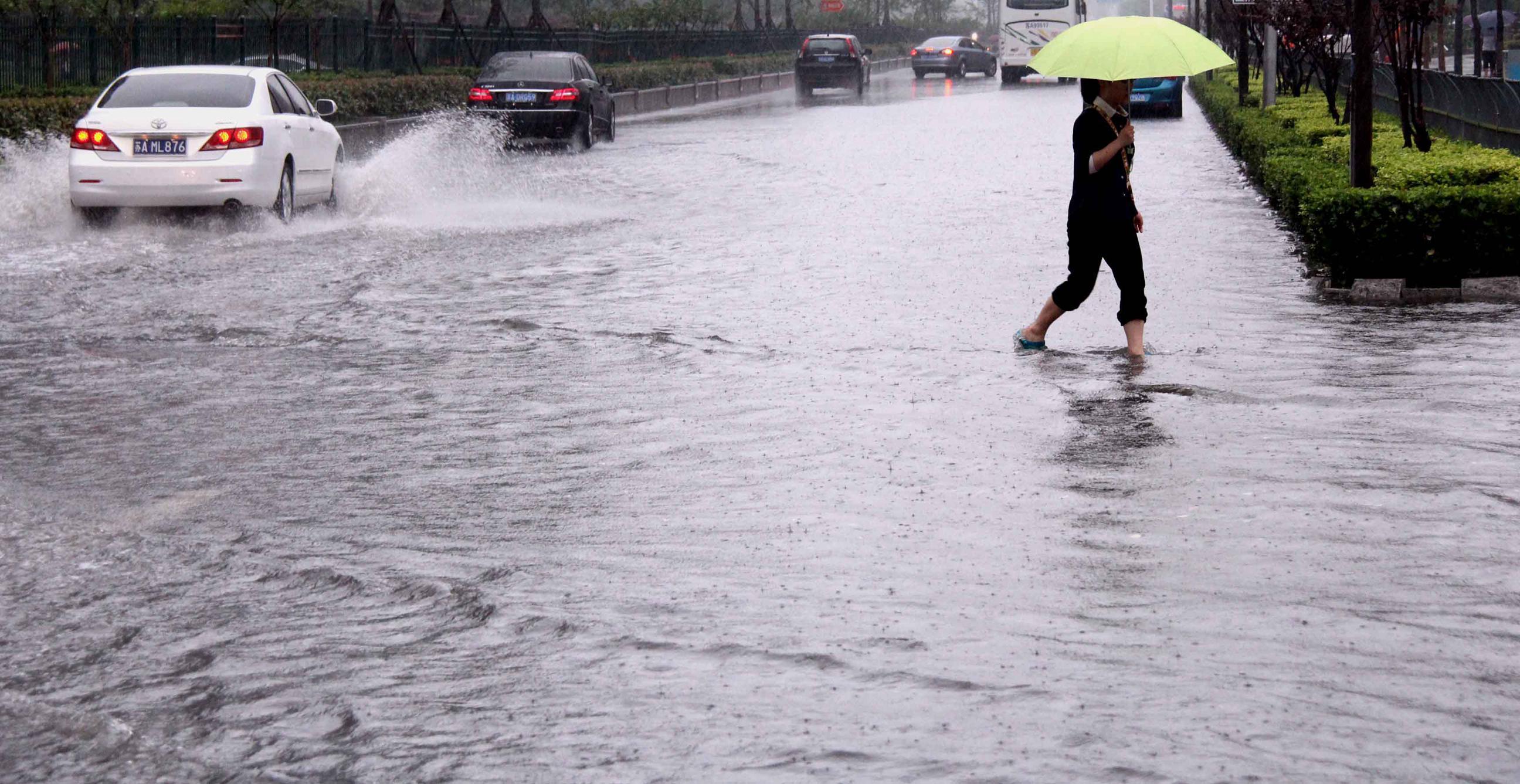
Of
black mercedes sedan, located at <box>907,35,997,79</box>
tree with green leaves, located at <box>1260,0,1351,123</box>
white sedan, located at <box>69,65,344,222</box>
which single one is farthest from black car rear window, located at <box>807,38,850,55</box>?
white sedan, located at <box>69,65,344,222</box>

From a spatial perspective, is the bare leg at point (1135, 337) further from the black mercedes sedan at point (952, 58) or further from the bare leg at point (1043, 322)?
the black mercedes sedan at point (952, 58)

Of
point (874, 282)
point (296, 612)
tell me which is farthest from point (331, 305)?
point (296, 612)

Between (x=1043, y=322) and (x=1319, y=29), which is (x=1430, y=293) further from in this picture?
(x=1319, y=29)

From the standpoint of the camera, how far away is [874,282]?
13516 millimetres

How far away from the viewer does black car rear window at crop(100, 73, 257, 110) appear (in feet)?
55.6

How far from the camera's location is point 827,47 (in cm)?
5394

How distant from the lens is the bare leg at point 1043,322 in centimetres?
1051

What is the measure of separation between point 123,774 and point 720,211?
14747 mm

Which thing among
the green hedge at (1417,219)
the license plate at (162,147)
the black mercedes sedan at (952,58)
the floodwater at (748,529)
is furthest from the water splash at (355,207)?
the black mercedes sedan at (952,58)

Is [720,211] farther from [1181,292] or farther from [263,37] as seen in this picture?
Answer: [263,37]

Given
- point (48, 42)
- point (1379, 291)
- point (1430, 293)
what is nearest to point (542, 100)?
point (48, 42)

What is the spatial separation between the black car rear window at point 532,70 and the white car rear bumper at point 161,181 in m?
14.2

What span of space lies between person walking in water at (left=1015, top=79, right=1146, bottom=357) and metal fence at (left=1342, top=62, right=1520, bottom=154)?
10.1 meters

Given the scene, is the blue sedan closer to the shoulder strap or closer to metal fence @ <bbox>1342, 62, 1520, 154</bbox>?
metal fence @ <bbox>1342, 62, 1520, 154</bbox>
